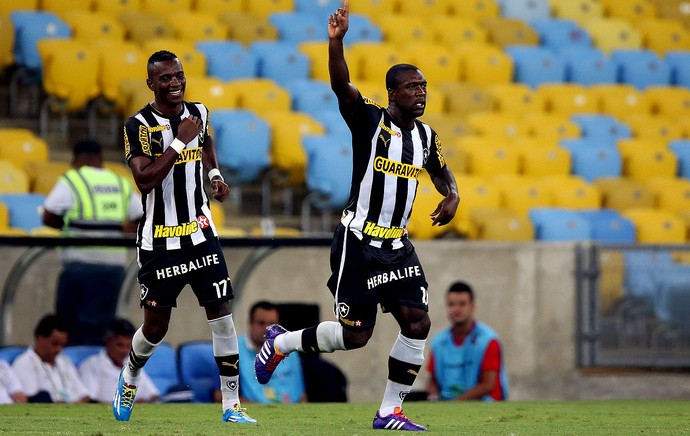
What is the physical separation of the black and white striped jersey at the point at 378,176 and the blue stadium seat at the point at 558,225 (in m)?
7.34

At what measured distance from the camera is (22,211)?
12531mm

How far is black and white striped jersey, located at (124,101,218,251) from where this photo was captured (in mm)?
7363

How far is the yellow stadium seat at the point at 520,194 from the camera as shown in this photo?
1498 cm

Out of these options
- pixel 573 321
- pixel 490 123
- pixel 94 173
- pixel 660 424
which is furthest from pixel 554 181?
pixel 660 424

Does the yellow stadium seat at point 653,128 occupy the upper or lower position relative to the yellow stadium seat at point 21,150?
upper

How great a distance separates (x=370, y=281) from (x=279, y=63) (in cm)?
947

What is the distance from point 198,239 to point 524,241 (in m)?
7.07

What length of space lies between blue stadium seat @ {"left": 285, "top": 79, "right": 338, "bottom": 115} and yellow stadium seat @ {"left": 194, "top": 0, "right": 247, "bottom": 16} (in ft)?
6.93

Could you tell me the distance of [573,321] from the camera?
12.9 m

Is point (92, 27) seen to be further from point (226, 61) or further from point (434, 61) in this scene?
point (434, 61)

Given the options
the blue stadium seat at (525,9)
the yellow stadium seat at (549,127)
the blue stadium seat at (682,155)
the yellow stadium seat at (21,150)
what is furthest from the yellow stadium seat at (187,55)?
the blue stadium seat at (682,155)

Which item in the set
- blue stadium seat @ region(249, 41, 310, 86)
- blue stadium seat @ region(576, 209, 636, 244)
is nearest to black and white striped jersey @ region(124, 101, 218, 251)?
blue stadium seat @ region(576, 209, 636, 244)

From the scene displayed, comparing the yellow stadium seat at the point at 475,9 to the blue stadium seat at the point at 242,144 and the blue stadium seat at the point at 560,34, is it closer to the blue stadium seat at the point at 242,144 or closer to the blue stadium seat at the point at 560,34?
the blue stadium seat at the point at 560,34

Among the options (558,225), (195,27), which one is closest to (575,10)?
(195,27)
